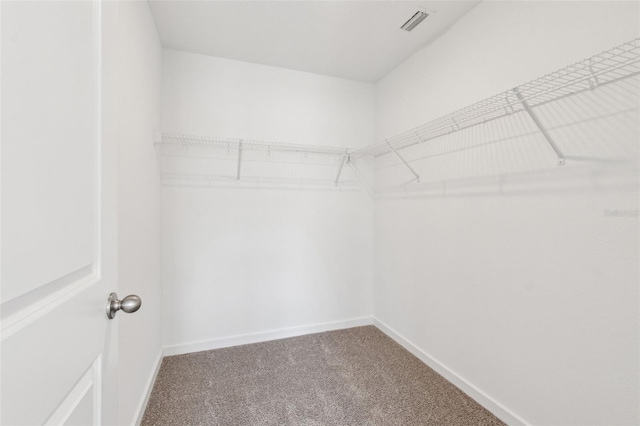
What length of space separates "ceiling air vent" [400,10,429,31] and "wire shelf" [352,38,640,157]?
73 cm

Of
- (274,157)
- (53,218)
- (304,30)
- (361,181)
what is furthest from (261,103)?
(53,218)

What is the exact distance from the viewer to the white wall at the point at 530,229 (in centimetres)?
119

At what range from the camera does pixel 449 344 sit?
202 cm

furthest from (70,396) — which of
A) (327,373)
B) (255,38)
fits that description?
(255,38)

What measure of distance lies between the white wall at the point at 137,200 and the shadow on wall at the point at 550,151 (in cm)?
192

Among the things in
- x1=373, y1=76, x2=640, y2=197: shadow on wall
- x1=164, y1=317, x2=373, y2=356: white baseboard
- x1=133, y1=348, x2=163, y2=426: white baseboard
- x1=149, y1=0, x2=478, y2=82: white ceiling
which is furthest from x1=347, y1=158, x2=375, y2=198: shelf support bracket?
x1=133, y1=348, x2=163, y2=426: white baseboard

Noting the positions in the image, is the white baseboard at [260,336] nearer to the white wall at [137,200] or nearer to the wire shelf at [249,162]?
the white wall at [137,200]

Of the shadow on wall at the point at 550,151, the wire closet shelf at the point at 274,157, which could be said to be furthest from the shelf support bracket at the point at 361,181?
the shadow on wall at the point at 550,151

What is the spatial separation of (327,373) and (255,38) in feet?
8.46

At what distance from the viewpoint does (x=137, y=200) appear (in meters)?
1.55

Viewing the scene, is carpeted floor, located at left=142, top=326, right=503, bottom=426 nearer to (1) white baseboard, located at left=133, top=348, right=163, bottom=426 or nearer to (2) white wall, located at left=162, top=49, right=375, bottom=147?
(1) white baseboard, located at left=133, top=348, right=163, bottom=426

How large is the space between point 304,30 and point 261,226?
160 cm

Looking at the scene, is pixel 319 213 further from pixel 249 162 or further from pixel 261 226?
pixel 249 162

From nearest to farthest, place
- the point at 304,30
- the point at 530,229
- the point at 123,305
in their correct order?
the point at 123,305 < the point at 530,229 < the point at 304,30
